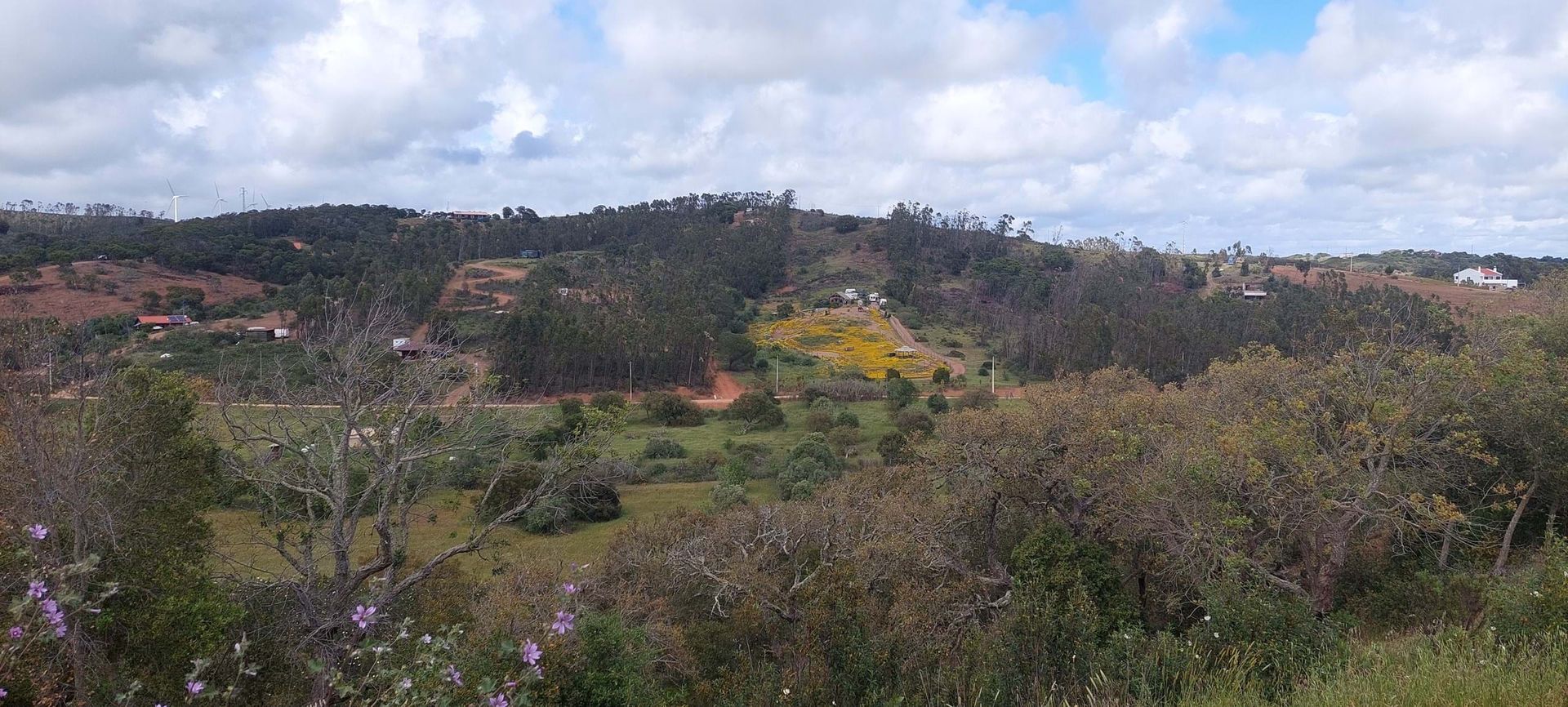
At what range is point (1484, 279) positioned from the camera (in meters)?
70.9

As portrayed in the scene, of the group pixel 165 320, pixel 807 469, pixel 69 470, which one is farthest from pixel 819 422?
pixel 165 320

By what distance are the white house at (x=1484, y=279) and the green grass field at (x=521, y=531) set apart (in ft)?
245

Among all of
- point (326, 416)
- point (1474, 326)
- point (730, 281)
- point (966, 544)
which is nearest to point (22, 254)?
point (730, 281)

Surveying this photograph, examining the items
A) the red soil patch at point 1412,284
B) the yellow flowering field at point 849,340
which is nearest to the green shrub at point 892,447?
the yellow flowering field at point 849,340

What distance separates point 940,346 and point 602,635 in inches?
2218

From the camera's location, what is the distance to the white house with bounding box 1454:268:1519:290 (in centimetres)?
6862

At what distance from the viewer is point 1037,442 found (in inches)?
571

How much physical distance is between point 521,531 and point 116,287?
47.1m

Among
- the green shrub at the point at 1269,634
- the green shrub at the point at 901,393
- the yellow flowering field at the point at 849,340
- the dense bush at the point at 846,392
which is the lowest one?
the dense bush at the point at 846,392

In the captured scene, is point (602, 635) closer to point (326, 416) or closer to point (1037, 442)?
point (326, 416)

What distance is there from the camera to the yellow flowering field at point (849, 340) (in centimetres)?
5288

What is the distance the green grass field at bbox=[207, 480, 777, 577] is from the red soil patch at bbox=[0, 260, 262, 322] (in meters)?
32.2

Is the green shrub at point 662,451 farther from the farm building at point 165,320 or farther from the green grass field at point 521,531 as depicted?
the farm building at point 165,320

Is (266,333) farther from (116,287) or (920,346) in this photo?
(920,346)
